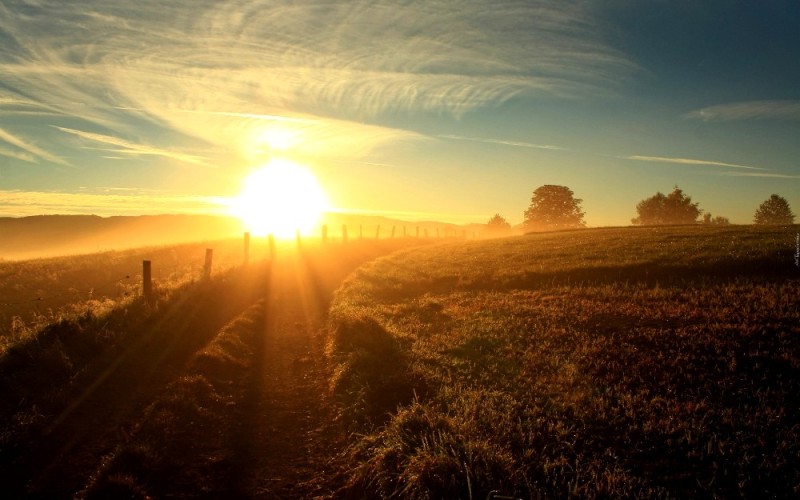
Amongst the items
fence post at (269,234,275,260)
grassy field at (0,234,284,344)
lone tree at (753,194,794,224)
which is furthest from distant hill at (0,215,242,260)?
lone tree at (753,194,794,224)

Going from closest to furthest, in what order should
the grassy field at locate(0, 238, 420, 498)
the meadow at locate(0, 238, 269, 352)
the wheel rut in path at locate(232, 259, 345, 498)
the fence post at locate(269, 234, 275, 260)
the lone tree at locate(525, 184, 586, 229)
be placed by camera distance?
the grassy field at locate(0, 238, 420, 498), the wheel rut in path at locate(232, 259, 345, 498), the meadow at locate(0, 238, 269, 352), the fence post at locate(269, 234, 275, 260), the lone tree at locate(525, 184, 586, 229)

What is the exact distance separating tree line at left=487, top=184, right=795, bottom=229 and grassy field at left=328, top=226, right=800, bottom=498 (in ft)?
241

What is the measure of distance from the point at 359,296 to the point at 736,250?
21056mm

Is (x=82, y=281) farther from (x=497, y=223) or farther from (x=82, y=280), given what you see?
(x=497, y=223)

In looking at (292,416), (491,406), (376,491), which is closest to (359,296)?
(292,416)

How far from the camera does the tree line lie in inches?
3565

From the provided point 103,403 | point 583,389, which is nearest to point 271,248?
point 103,403

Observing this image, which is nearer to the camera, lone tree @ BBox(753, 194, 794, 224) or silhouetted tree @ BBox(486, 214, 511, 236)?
lone tree @ BBox(753, 194, 794, 224)

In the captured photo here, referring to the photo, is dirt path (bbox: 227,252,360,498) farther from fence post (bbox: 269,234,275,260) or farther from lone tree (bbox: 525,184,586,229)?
lone tree (bbox: 525,184,586,229)

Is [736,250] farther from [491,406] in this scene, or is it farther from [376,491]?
[376,491]

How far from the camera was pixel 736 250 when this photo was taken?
23.2m

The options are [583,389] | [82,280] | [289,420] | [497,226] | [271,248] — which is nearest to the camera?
[583,389]

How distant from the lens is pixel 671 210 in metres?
96.1

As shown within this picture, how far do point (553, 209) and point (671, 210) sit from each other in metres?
29.6
